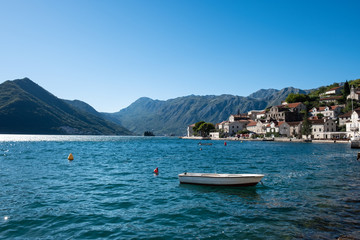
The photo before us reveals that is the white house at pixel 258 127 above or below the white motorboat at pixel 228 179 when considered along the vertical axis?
above

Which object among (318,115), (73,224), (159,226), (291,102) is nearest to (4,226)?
(73,224)

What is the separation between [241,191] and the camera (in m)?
21.3

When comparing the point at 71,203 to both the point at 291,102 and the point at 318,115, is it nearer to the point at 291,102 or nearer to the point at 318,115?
the point at 318,115

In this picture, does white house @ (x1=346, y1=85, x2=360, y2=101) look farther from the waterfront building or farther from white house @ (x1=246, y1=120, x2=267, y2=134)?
white house @ (x1=246, y1=120, x2=267, y2=134)

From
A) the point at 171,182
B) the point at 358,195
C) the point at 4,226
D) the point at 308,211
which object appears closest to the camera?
the point at 4,226

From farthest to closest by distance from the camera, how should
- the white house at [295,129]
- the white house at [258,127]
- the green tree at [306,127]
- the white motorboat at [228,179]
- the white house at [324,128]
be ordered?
the white house at [258,127]
the white house at [295,129]
the white house at [324,128]
the green tree at [306,127]
the white motorboat at [228,179]

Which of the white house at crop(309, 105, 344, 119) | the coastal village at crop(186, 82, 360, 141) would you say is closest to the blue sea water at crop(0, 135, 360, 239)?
the coastal village at crop(186, 82, 360, 141)

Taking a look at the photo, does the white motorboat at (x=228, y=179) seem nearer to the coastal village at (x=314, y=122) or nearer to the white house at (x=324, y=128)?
the coastal village at (x=314, y=122)

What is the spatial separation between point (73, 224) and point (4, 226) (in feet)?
11.1

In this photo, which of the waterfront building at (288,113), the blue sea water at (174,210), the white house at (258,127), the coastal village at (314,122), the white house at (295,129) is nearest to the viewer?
the blue sea water at (174,210)

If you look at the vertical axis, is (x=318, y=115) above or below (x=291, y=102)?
below

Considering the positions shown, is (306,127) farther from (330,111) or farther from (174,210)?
(174,210)

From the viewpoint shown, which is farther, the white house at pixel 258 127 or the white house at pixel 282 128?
the white house at pixel 258 127

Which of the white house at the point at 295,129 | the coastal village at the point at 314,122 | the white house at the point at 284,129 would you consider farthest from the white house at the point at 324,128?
Result: the white house at the point at 284,129
